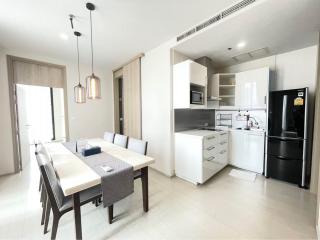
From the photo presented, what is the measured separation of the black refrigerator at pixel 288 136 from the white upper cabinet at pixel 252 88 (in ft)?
0.61

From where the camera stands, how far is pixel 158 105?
2.98m

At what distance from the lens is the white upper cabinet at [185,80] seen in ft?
8.20

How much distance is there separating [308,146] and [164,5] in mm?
3178

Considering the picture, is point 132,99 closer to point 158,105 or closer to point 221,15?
point 158,105

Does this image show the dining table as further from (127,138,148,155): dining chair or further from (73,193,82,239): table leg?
(127,138,148,155): dining chair

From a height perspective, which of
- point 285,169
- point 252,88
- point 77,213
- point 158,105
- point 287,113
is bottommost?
point 285,169

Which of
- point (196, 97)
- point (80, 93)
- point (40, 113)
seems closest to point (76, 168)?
point (80, 93)

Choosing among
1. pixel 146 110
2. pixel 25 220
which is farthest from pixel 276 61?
pixel 25 220

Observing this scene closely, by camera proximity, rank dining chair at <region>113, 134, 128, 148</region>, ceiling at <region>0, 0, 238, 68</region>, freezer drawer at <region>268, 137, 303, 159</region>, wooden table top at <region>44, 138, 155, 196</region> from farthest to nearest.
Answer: dining chair at <region>113, 134, 128, 148</region> → freezer drawer at <region>268, 137, 303, 159</region> → ceiling at <region>0, 0, 238, 68</region> → wooden table top at <region>44, 138, 155, 196</region>

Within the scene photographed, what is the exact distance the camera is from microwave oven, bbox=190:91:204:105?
2.59 meters

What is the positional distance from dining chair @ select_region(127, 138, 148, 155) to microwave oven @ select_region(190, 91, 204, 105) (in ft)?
3.74

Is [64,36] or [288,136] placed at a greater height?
[64,36]

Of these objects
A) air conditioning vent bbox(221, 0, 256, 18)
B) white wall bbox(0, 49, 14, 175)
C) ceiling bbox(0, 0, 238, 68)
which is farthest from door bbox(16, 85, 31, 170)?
air conditioning vent bbox(221, 0, 256, 18)

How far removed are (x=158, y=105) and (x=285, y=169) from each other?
2.53m
